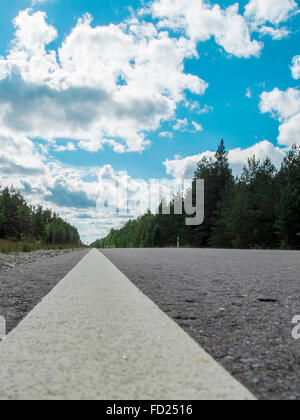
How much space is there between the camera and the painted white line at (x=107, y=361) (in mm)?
1221

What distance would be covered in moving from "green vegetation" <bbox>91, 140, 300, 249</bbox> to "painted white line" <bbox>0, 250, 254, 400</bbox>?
3137 cm

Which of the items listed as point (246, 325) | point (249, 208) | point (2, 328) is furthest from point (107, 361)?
point (249, 208)

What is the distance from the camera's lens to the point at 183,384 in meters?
1.29

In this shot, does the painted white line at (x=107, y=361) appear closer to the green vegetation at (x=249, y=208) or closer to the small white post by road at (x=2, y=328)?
the small white post by road at (x=2, y=328)

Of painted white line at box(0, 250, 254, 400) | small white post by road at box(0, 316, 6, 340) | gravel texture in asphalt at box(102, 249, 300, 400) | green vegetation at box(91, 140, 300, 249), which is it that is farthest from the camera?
green vegetation at box(91, 140, 300, 249)

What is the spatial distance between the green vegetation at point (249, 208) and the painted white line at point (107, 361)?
3137cm

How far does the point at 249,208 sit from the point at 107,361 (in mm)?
42984

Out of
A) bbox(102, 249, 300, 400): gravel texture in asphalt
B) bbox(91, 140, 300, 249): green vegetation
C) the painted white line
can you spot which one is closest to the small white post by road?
the painted white line

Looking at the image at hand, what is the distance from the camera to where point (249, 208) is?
42625mm

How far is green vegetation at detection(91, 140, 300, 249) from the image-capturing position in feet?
111

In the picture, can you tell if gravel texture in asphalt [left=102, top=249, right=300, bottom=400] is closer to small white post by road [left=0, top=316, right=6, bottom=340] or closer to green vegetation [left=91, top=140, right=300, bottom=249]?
small white post by road [left=0, top=316, right=6, bottom=340]

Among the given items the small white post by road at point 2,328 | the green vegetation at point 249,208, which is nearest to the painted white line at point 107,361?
the small white post by road at point 2,328
